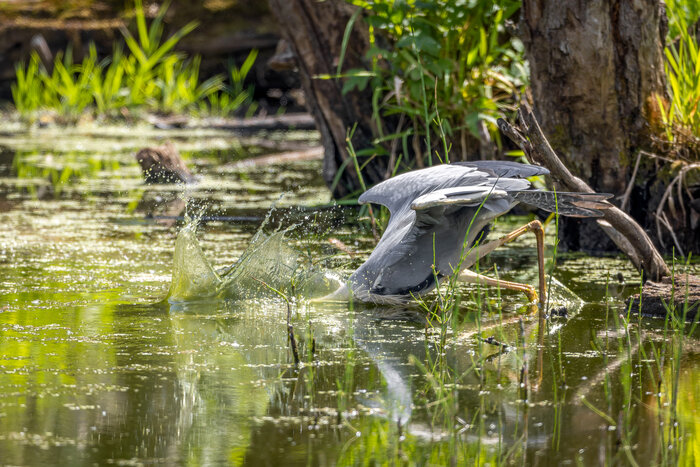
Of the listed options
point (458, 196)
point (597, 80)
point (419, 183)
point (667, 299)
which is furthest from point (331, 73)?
point (667, 299)

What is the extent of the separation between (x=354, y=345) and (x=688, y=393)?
83cm

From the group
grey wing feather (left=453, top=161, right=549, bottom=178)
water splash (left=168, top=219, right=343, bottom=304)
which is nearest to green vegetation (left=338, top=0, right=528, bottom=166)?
grey wing feather (left=453, top=161, right=549, bottom=178)

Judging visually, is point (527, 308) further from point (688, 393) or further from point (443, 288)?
point (688, 393)

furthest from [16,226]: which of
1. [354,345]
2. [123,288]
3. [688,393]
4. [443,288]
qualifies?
[688,393]

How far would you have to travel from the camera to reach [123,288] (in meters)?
3.29

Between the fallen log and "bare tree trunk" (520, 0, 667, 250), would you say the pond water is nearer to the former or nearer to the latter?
the fallen log

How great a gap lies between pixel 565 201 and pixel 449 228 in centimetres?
36

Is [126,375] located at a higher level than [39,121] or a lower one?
lower

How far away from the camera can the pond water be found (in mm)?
1866

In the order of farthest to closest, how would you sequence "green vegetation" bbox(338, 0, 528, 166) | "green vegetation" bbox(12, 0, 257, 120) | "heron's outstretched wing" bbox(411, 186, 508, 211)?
"green vegetation" bbox(12, 0, 257, 120) < "green vegetation" bbox(338, 0, 528, 166) < "heron's outstretched wing" bbox(411, 186, 508, 211)

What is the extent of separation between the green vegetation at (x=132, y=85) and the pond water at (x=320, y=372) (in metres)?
5.82

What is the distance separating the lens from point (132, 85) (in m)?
10.0

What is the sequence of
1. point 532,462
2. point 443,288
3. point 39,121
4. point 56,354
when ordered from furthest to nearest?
point 39,121
point 443,288
point 56,354
point 532,462

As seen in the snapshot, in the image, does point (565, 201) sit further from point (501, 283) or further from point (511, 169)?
point (501, 283)
